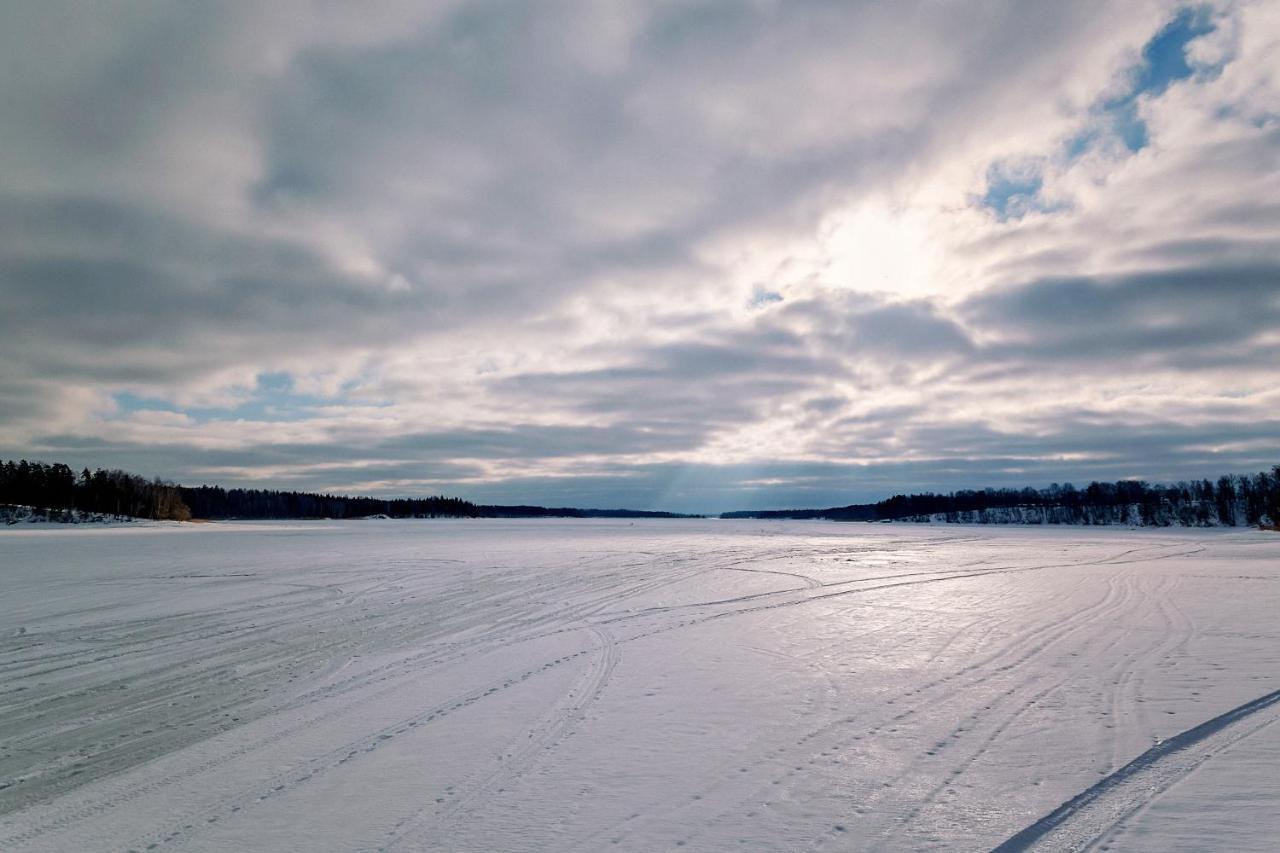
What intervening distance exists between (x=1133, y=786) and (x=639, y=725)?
3852 mm

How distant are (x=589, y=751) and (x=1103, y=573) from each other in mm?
21498

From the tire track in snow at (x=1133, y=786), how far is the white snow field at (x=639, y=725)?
24 millimetres

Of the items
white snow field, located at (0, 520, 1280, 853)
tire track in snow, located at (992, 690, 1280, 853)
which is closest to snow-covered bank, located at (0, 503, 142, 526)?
white snow field, located at (0, 520, 1280, 853)

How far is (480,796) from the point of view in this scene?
4.88 meters

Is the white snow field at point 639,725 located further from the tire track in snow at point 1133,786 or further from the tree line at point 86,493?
the tree line at point 86,493

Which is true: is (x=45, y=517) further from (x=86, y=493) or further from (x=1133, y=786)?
(x=1133, y=786)

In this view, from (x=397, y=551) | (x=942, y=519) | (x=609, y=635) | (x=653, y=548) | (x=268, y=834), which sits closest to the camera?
(x=268, y=834)

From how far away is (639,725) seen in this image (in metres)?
6.48

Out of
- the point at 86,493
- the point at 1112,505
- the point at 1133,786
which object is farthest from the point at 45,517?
the point at 1112,505

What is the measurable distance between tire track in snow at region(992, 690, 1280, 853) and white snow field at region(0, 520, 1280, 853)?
0.02m

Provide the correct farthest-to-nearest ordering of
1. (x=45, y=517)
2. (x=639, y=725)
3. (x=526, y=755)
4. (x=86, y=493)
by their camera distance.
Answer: (x=86, y=493) → (x=45, y=517) → (x=639, y=725) → (x=526, y=755)

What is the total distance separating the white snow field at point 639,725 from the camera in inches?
174

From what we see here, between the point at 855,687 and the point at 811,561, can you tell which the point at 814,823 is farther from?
the point at 811,561

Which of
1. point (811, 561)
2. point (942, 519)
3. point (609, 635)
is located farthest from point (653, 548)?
point (942, 519)
